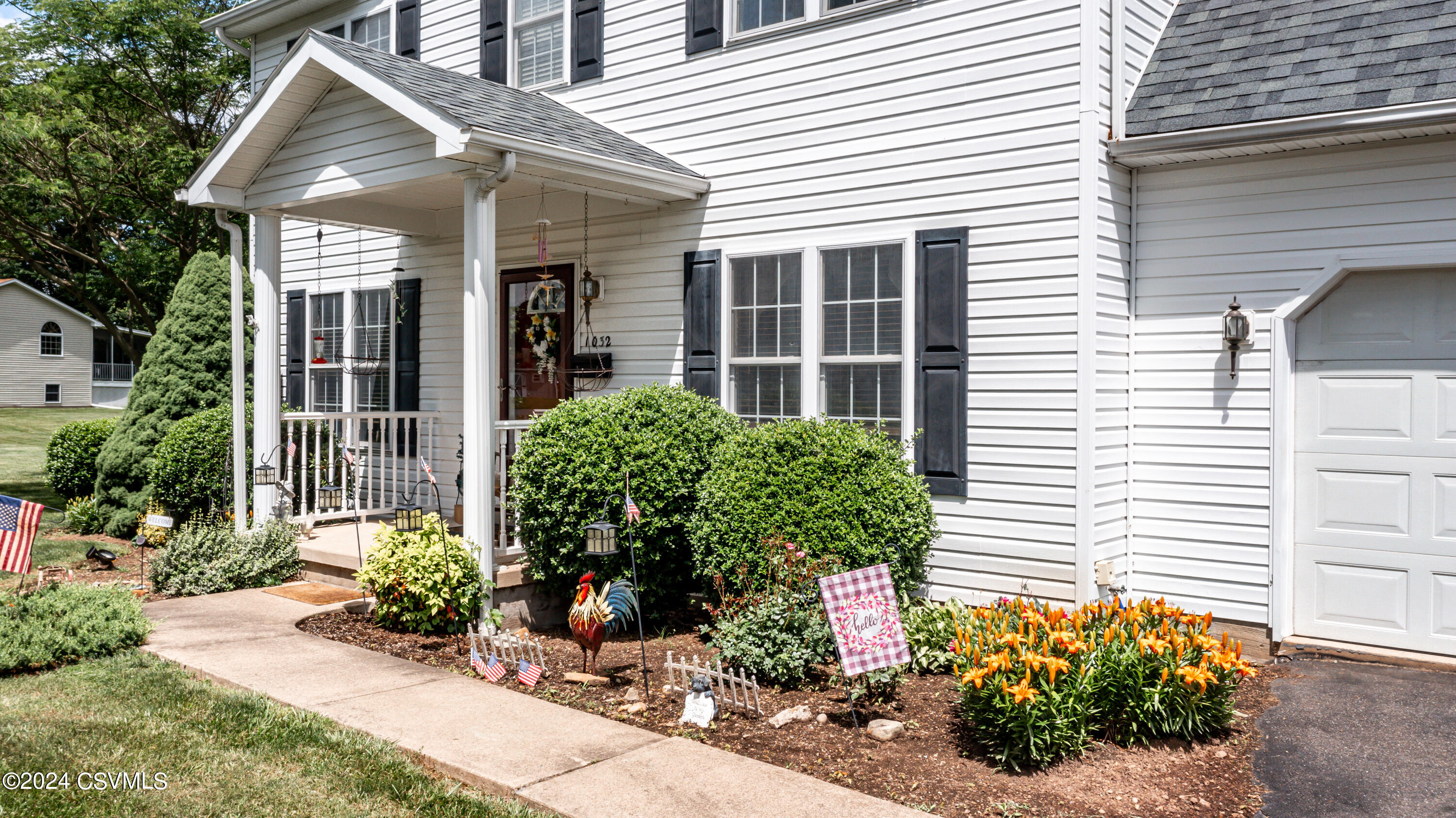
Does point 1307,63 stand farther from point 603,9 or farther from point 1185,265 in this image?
point 603,9

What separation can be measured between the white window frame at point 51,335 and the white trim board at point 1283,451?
43.0 m

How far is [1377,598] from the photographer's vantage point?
19.7ft

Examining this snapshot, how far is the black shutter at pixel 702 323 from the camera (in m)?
7.79

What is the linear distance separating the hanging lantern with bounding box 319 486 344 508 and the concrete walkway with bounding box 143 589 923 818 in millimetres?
1873

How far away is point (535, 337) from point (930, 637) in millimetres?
4884

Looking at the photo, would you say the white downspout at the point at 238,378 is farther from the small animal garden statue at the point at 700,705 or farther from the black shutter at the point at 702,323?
the small animal garden statue at the point at 700,705

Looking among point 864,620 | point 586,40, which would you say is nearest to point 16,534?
point 864,620

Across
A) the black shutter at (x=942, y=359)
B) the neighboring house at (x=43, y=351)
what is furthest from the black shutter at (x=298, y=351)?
the neighboring house at (x=43, y=351)

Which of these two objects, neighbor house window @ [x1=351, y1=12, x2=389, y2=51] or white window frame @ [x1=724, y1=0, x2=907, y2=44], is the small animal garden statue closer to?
white window frame @ [x1=724, y1=0, x2=907, y2=44]

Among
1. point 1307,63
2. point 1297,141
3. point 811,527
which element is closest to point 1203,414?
point 1297,141

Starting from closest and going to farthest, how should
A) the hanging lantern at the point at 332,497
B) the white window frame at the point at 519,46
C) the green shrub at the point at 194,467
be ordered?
the hanging lantern at the point at 332,497, the white window frame at the point at 519,46, the green shrub at the point at 194,467

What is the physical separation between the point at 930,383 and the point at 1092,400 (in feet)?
3.46

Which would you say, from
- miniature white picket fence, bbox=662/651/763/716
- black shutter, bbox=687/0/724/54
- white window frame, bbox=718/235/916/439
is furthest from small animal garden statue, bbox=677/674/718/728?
black shutter, bbox=687/0/724/54

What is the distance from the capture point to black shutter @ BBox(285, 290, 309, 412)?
11.1 meters
